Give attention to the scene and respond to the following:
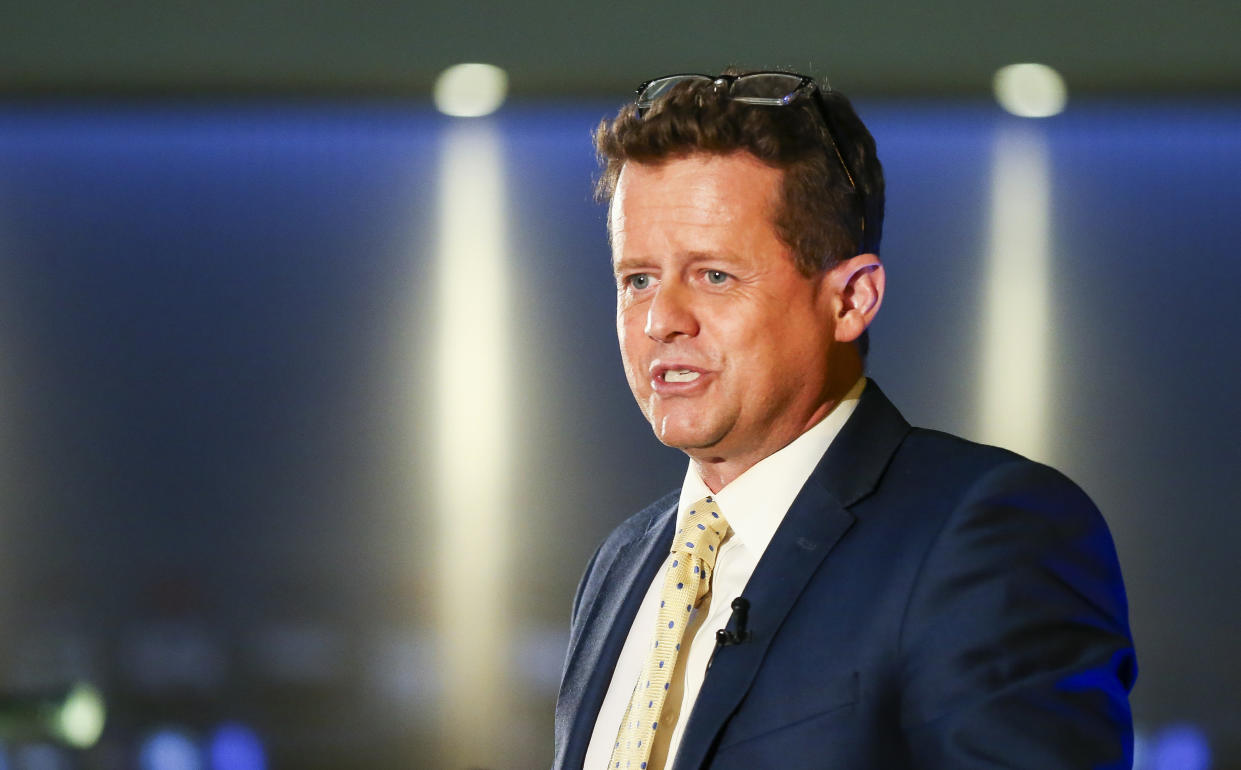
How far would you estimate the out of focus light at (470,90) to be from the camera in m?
3.95

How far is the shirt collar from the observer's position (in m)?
1.49

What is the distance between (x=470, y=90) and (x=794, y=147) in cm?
273

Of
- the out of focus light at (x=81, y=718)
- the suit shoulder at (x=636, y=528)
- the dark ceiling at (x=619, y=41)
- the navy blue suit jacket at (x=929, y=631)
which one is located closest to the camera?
the navy blue suit jacket at (x=929, y=631)

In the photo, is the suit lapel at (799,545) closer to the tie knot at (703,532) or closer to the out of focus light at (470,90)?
the tie knot at (703,532)

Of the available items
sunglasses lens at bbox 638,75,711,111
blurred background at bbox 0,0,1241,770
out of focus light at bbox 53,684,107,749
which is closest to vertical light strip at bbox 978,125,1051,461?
blurred background at bbox 0,0,1241,770

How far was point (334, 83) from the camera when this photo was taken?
4.06 m

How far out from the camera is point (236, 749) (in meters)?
4.21

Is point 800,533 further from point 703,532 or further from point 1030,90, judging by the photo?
point 1030,90

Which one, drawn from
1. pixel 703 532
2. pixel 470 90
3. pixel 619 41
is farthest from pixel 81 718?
pixel 703 532

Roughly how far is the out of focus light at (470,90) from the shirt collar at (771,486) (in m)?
2.65

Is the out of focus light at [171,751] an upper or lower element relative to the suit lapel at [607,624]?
lower

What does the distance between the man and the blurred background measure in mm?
2425

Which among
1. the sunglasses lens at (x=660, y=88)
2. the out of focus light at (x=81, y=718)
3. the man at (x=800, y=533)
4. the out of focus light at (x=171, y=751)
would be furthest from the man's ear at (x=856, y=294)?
the out of focus light at (x=81, y=718)

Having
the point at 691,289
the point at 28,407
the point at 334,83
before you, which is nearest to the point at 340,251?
the point at 334,83
